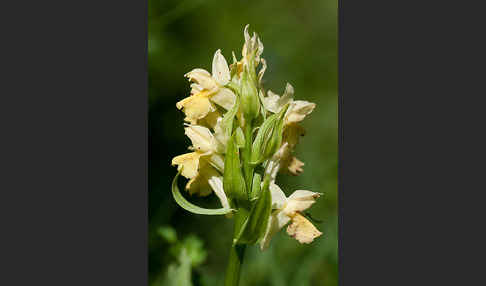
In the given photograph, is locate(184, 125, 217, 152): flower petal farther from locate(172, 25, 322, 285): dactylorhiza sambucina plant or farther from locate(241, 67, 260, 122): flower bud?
locate(241, 67, 260, 122): flower bud

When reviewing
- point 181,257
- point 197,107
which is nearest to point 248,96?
point 197,107

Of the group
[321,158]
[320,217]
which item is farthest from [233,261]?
[321,158]

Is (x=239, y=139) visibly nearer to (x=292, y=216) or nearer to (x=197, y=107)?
(x=197, y=107)

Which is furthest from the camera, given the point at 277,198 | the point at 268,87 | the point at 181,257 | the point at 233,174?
the point at 268,87

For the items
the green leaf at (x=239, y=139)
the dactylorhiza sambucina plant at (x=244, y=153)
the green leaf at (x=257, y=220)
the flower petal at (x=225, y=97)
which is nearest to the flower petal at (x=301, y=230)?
the dactylorhiza sambucina plant at (x=244, y=153)

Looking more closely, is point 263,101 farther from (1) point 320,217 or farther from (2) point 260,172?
(1) point 320,217

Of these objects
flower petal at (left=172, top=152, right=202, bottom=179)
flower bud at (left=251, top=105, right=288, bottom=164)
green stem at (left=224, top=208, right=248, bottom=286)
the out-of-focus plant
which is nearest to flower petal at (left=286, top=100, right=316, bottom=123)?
flower bud at (left=251, top=105, right=288, bottom=164)

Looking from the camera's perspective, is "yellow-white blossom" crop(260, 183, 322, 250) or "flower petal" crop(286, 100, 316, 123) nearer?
"yellow-white blossom" crop(260, 183, 322, 250)
